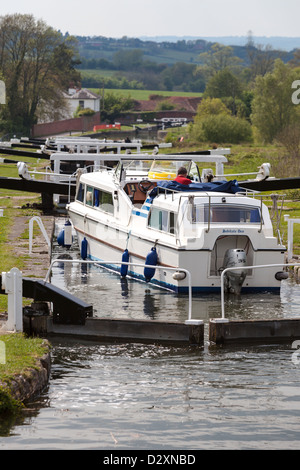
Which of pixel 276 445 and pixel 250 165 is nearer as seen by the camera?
pixel 276 445

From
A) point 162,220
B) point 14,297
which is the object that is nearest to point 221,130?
point 162,220

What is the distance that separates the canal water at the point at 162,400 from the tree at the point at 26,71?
3340 inches

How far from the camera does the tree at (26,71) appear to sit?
329ft

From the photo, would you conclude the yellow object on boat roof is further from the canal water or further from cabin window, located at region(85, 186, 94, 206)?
the canal water

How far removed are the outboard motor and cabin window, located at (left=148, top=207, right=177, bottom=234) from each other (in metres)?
1.47

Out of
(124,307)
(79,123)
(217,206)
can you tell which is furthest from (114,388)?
(79,123)

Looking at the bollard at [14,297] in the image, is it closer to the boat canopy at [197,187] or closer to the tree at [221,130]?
the boat canopy at [197,187]

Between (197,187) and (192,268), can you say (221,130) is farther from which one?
(192,268)

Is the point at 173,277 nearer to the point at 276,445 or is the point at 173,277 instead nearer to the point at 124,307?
the point at 124,307

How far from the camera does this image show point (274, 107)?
8856 centimetres

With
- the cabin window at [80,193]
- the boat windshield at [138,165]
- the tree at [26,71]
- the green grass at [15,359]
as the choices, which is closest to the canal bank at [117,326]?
the green grass at [15,359]

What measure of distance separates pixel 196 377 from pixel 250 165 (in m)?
44.2

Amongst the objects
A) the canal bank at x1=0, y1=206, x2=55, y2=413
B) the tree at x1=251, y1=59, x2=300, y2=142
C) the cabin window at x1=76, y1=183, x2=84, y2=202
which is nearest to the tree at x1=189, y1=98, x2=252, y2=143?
the tree at x1=251, y1=59, x2=300, y2=142
